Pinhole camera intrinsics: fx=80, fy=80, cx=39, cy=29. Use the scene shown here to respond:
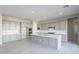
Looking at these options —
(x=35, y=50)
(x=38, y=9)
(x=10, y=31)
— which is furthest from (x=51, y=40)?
(x=10, y=31)

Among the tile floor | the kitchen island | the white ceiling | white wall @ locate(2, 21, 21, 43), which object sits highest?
the white ceiling

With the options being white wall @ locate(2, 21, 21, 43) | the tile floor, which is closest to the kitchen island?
the tile floor

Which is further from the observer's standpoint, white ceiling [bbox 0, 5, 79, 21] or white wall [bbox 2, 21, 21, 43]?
white wall [bbox 2, 21, 21, 43]

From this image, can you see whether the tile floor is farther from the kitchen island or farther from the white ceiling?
the white ceiling

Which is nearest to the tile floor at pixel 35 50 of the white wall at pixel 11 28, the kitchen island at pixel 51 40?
the kitchen island at pixel 51 40

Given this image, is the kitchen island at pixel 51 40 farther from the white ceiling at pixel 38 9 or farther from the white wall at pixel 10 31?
the white wall at pixel 10 31

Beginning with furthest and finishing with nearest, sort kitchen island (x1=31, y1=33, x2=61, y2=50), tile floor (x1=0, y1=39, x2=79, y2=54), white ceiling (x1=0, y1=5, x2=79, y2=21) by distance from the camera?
kitchen island (x1=31, y1=33, x2=61, y2=50) < white ceiling (x1=0, y1=5, x2=79, y2=21) < tile floor (x1=0, y1=39, x2=79, y2=54)

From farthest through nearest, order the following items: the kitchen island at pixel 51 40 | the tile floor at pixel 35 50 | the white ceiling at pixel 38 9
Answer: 1. the kitchen island at pixel 51 40
2. the white ceiling at pixel 38 9
3. the tile floor at pixel 35 50

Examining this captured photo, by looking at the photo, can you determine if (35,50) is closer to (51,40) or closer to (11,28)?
(51,40)

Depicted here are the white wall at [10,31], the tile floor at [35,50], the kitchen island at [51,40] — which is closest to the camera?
the tile floor at [35,50]

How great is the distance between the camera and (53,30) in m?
9.83
